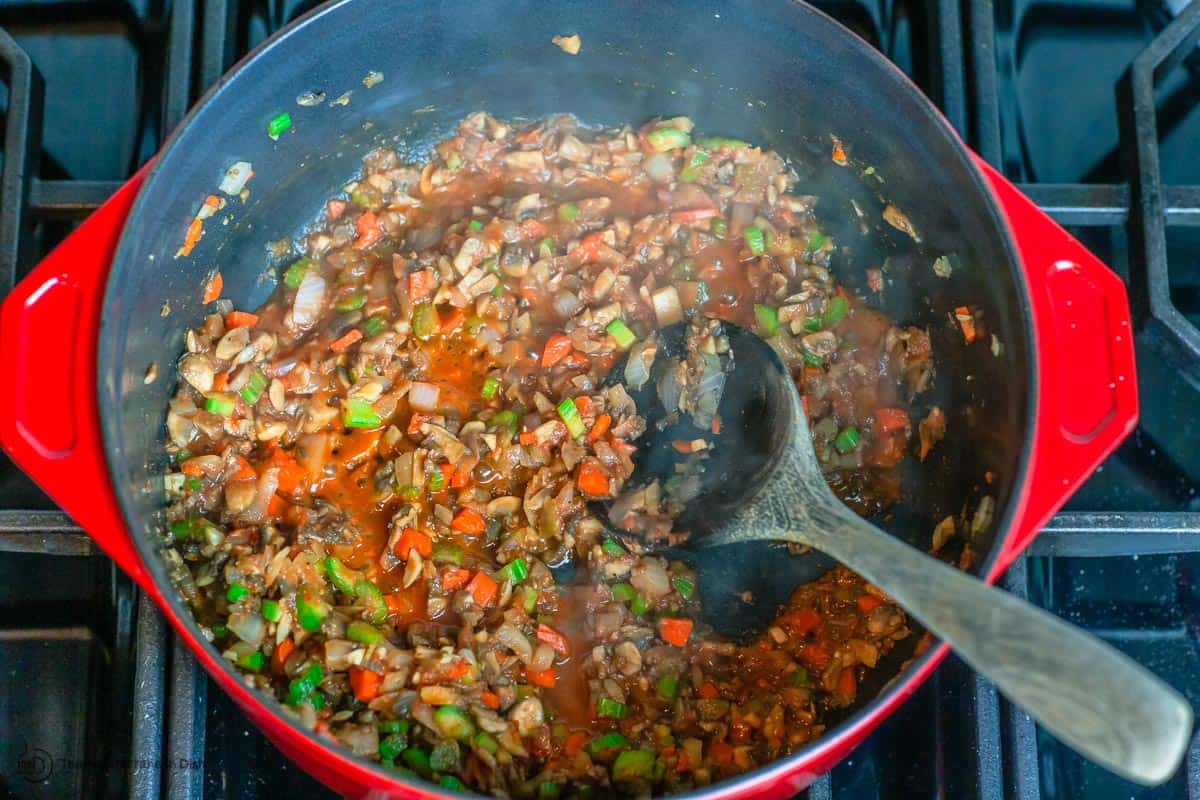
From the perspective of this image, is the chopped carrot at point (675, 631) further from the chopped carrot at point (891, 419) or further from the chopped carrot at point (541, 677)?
the chopped carrot at point (891, 419)

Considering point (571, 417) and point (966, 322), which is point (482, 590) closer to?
point (571, 417)

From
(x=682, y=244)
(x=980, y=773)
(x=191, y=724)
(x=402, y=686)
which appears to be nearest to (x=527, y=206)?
(x=682, y=244)

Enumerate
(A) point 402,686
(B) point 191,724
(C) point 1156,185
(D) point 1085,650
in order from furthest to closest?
1. (C) point 1156,185
2. (A) point 402,686
3. (B) point 191,724
4. (D) point 1085,650

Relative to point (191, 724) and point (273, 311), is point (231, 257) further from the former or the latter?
point (191, 724)

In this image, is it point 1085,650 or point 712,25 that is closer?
point 1085,650

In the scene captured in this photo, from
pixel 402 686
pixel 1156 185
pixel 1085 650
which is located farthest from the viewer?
pixel 1156 185

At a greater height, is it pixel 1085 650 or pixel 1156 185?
pixel 1156 185

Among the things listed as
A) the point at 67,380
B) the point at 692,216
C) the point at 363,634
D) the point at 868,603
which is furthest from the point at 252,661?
the point at 692,216

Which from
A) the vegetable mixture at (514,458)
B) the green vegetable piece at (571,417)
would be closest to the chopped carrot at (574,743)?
the vegetable mixture at (514,458)
